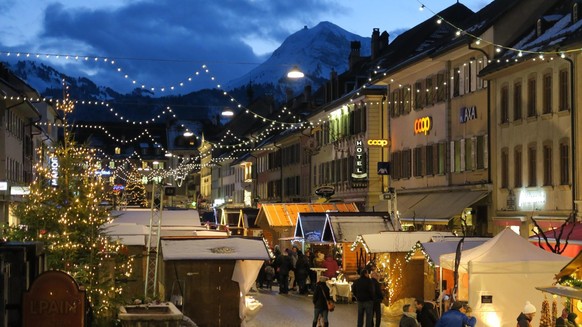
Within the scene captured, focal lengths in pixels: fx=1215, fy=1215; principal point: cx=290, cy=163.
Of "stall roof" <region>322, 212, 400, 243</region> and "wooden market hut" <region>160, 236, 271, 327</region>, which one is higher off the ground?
"stall roof" <region>322, 212, 400, 243</region>

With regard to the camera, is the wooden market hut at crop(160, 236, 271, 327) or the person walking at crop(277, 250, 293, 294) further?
the person walking at crop(277, 250, 293, 294)

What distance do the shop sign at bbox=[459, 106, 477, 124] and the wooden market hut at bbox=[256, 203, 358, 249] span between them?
8.59 meters

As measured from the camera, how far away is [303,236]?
46531 millimetres

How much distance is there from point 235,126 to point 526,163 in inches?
3459

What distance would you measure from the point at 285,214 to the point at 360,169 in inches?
277

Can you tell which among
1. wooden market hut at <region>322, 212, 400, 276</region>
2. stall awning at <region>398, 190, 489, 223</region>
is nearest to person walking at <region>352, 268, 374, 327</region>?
wooden market hut at <region>322, 212, 400, 276</region>

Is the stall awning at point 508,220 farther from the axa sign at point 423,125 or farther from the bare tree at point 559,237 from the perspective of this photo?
the bare tree at point 559,237

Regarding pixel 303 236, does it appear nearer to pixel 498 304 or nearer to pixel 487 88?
pixel 487 88

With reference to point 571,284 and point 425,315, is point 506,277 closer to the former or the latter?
point 425,315

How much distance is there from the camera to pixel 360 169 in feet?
201

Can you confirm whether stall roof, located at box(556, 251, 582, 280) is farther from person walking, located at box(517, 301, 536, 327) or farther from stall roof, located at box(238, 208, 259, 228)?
stall roof, located at box(238, 208, 259, 228)

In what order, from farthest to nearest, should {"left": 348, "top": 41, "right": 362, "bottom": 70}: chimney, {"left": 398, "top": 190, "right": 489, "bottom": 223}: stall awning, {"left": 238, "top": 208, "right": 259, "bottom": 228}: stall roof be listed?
{"left": 348, "top": 41, "right": 362, "bottom": 70}: chimney, {"left": 238, "top": 208, "right": 259, "bottom": 228}: stall roof, {"left": 398, "top": 190, "right": 489, "bottom": 223}: stall awning

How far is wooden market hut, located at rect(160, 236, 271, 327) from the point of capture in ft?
86.2

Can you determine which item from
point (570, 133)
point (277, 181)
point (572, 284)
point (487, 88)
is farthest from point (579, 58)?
point (277, 181)
